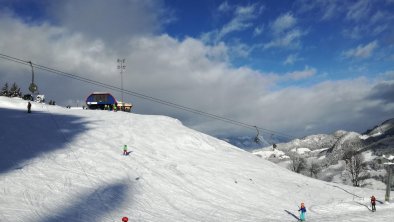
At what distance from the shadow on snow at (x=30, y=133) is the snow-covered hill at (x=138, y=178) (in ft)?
0.30

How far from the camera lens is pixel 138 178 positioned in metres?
34.9

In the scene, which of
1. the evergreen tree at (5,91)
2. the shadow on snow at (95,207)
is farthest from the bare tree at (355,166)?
the evergreen tree at (5,91)

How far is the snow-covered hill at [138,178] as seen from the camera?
1049 inches

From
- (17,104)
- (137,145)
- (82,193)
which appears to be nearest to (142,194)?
(82,193)

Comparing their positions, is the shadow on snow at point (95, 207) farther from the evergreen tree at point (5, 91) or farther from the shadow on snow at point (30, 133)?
the evergreen tree at point (5, 91)

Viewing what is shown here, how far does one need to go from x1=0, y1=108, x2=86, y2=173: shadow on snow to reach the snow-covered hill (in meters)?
0.09

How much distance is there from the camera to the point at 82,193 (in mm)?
28062

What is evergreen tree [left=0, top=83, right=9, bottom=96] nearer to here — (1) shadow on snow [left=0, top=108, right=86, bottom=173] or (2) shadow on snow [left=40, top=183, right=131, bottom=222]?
(1) shadow on snow [left=0, top=108, right=86, bottom=173]

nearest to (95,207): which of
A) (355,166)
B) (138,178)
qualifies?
(138,178)

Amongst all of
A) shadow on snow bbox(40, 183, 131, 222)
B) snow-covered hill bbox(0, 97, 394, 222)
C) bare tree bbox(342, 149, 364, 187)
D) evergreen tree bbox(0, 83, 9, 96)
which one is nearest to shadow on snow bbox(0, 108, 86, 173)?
snow-covered hill bbox(0, 97, 394, 222)

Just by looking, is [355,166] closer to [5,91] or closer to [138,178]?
[138,178]

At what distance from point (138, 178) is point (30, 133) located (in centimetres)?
1598

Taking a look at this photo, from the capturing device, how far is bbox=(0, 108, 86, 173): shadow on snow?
33594 millimetres

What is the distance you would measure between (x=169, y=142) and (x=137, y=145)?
5.43 m
